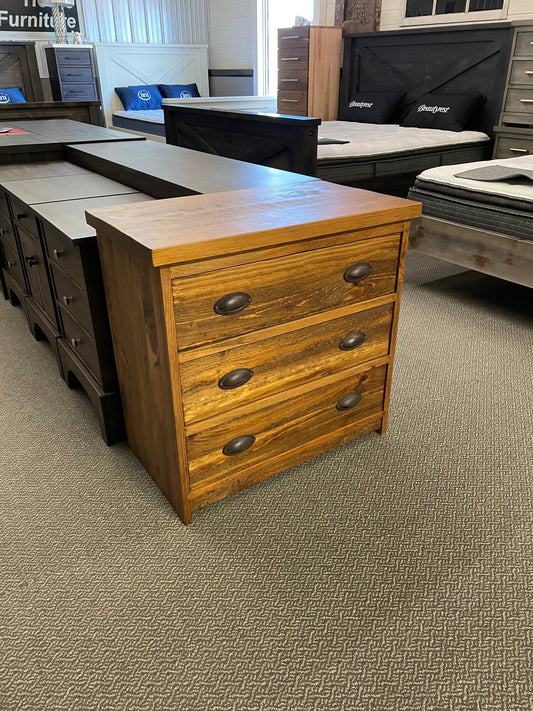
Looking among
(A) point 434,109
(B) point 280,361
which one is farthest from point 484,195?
(A) point 434,109

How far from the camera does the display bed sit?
2447 millimetres

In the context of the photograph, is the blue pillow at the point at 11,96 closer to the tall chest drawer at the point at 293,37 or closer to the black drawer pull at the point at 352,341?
the tall chest drawer at the point at 293,37

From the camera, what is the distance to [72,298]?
1.67 m

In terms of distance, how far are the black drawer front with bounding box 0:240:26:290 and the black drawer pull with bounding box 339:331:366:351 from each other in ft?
5.09

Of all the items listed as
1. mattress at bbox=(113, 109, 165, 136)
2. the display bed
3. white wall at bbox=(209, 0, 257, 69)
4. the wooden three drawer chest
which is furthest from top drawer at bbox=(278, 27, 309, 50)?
the wooden three drawer chest

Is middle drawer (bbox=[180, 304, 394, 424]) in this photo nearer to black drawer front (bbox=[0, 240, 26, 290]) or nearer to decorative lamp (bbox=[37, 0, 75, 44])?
black drawer front (bbox=[0, 240, 26, 290])

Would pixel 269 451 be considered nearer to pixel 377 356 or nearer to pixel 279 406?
pixel 279 406

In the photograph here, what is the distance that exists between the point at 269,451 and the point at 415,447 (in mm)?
523

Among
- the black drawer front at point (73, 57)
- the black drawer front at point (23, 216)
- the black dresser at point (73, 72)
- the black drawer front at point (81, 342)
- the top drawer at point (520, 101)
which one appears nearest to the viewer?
the black drawer front at point (81, 342)

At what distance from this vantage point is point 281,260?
4.00 feet

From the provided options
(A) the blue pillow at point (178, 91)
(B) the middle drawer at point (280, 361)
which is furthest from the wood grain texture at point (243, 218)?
(A) the blue pillow at point (178, 91)

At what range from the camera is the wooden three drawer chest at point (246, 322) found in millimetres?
1136

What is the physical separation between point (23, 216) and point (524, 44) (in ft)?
12.3

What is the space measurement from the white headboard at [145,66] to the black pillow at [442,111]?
163 inches
